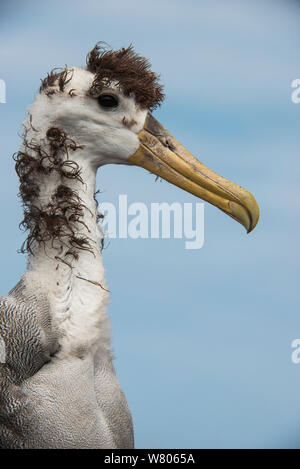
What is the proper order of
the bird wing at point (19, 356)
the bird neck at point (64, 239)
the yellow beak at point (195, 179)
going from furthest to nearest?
the yellow beak at point (195, 179) < the bird neck at point (64, 239) < the bird wing at point (19, 356)

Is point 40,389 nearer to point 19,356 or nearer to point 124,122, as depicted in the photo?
point 19,356

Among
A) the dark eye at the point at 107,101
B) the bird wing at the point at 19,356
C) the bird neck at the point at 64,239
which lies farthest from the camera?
the dark eye at the point at 107,101

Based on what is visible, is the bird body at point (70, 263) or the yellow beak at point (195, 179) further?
the yellow beak at point (195, 179)

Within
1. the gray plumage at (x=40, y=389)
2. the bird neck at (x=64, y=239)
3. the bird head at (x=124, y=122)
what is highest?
the bird head at (x=124, y=122)

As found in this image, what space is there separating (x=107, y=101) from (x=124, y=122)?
146mm

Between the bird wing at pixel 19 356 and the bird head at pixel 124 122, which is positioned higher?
the bird head at pixel 124 122

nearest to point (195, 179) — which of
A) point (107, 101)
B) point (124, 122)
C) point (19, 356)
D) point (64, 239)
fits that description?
point (124, 122)

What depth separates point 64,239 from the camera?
14.0 ft

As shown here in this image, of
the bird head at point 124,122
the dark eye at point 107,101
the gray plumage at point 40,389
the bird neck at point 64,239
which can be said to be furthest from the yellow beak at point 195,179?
the gray plumage at point 40,389

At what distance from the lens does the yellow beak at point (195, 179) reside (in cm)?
459

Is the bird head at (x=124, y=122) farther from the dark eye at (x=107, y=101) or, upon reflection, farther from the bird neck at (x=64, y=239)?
the bird neck at (x=64, y=239)
